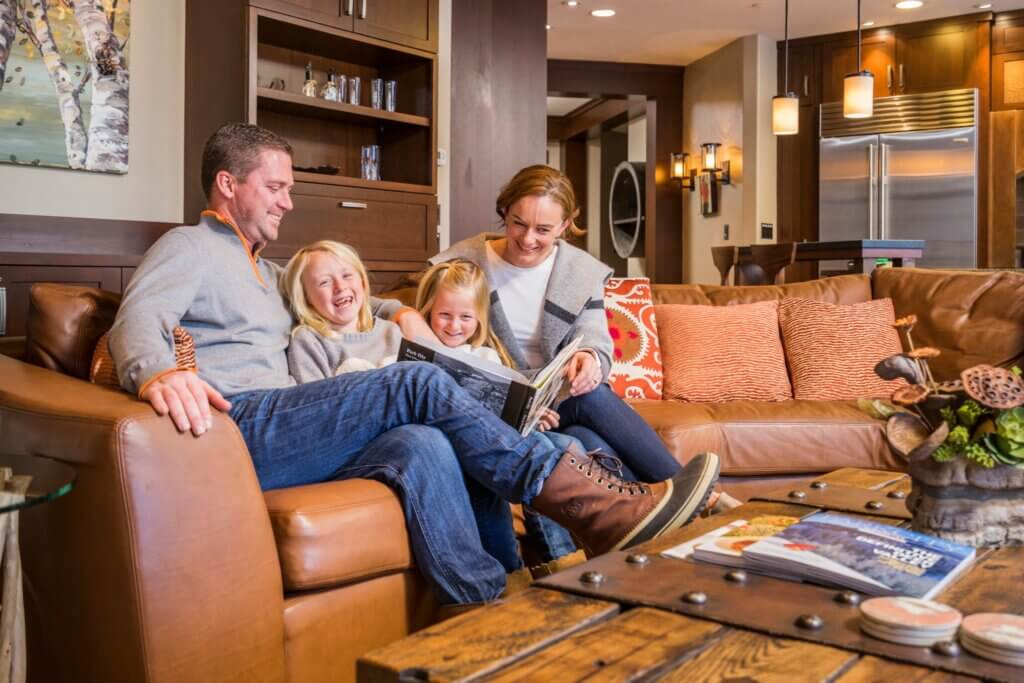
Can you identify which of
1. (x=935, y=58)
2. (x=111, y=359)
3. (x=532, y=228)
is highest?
(x=935, y=58)

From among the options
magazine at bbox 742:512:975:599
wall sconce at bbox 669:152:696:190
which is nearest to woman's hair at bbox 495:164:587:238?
magazine at bbox 742:512:975:599

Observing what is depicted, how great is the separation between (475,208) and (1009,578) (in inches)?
171

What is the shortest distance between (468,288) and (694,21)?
5957 millimetres

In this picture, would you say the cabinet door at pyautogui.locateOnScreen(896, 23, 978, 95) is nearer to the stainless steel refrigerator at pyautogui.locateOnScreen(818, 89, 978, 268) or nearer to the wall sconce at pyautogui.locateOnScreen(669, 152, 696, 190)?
the stainless steel refrigerator at pyautogui.locateOnScreen(818, 89, 978, 268)

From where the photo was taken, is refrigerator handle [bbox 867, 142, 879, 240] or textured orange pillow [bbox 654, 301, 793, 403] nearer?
textured orange pillow [bbox 654, 301, 793, 403]

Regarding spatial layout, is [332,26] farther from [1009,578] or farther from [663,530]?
[1009,578]

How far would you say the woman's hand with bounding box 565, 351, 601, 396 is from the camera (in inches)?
97.5

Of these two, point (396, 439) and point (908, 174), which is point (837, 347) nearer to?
point (396, 439)

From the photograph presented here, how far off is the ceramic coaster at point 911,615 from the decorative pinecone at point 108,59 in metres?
3.74

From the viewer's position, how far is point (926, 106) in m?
7.88

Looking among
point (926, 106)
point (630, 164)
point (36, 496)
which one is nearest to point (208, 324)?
point (36, 496)

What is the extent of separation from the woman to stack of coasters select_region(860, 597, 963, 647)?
4.44ft

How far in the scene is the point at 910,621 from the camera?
42.1 inches

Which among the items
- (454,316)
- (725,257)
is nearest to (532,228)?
(454,316)
